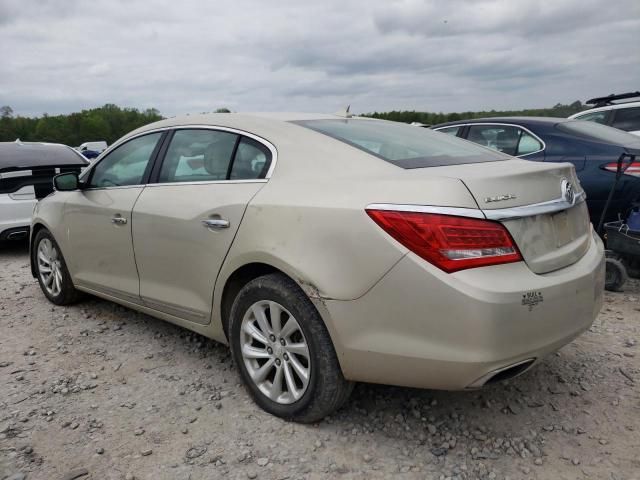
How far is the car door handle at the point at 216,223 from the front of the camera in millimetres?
2744

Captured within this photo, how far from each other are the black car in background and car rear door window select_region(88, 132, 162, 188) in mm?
3884

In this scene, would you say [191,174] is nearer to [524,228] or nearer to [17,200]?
[524,228]

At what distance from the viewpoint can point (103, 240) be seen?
372 cm

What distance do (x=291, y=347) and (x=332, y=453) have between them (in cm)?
50

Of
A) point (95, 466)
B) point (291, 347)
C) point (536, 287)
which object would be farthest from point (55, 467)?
point (536, 287)

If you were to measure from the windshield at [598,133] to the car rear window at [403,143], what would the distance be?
280 cm

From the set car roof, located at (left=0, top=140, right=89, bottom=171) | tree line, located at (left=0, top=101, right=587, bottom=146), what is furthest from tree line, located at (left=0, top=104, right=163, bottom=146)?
car roof, located at (left=0, top=140, right=89, bottom=171)

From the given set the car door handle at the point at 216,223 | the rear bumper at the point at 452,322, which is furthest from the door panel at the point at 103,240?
the rear bumper at the point at 452,322

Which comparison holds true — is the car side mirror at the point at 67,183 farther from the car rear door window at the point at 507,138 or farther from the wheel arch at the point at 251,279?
the car rear door window at the point at 507,138

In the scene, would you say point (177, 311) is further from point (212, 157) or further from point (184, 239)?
point (212, 157)

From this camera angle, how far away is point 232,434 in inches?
102

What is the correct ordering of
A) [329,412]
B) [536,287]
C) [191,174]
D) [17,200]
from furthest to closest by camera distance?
[17,200], [191,174], [329,412], [536,287]

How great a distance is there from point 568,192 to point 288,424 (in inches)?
67.8

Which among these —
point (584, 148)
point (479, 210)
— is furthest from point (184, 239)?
point (584, 148)
